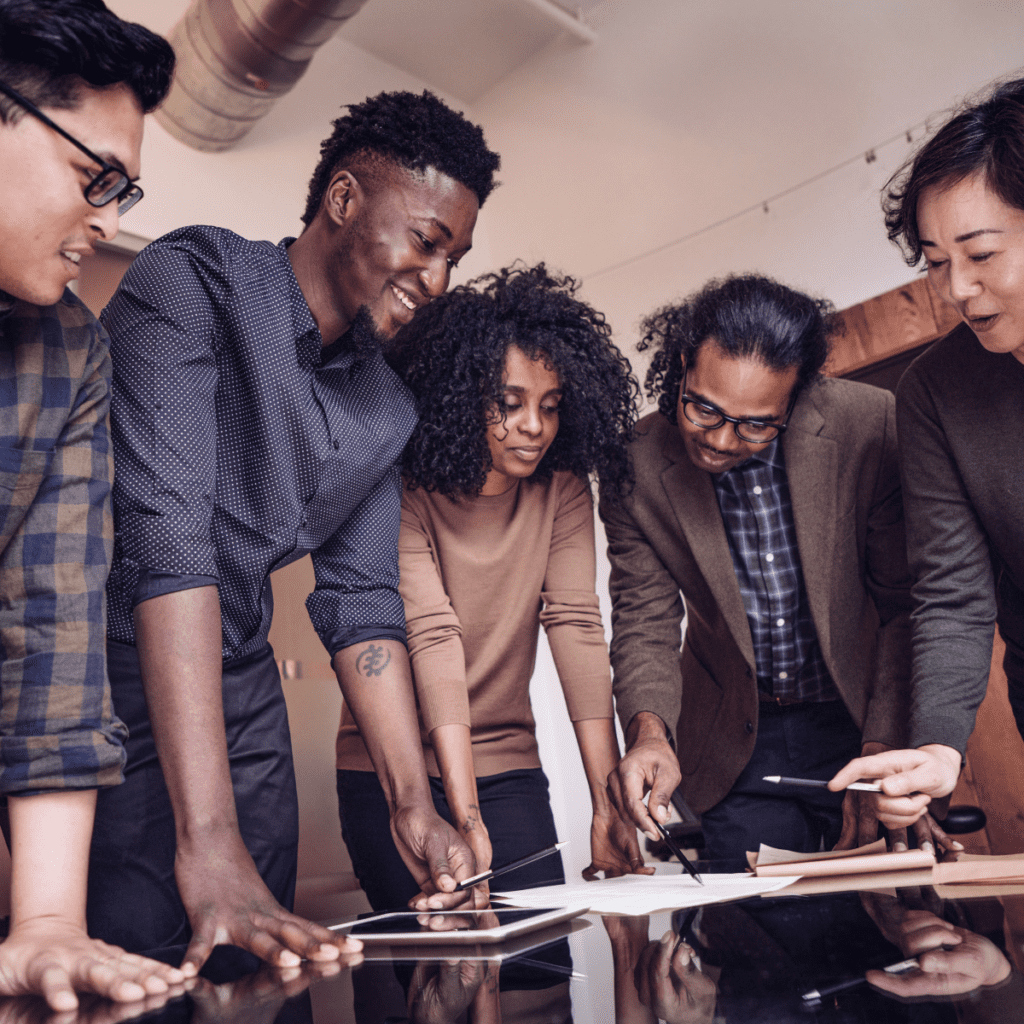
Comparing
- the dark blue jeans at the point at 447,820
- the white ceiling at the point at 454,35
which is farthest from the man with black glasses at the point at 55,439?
the white ceiling at the point at 454,35

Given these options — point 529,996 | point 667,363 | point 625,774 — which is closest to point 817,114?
point 667,363

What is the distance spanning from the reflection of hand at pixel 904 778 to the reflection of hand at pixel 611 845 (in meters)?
0.41

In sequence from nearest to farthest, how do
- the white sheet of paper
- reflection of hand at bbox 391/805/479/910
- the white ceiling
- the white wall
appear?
the white sheet of paper
reflection of hand at bbox 391/805/479/910
the white wall
the white ceiling

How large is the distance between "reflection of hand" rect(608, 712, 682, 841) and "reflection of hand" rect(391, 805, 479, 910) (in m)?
0.34

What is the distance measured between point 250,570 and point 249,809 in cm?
27

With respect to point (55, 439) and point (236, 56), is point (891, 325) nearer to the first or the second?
point (236, 56)

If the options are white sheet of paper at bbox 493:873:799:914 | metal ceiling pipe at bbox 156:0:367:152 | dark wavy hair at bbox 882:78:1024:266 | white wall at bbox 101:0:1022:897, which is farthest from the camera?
white wall at bbox 101:0:1022:897

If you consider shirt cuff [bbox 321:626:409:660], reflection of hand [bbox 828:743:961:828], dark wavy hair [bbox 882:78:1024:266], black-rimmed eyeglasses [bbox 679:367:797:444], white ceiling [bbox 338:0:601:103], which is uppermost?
white ceiling [bbox 338:0:601:103]

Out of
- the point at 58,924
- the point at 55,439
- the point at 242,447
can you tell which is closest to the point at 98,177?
the point at 55,439

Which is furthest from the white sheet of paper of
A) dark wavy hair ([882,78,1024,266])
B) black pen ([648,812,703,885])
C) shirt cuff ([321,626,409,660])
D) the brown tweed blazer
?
dark wavy hair ([882,78,1024,266])

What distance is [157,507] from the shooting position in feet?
3.10

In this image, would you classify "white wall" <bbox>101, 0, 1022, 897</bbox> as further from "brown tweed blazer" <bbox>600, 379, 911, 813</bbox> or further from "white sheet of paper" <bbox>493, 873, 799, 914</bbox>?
"white sheet of paper" <bbox>493, 873, 799, 914</bbox>

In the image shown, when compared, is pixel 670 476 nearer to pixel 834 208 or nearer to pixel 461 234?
pixel 461 234

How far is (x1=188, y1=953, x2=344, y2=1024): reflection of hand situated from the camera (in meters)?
0.53
